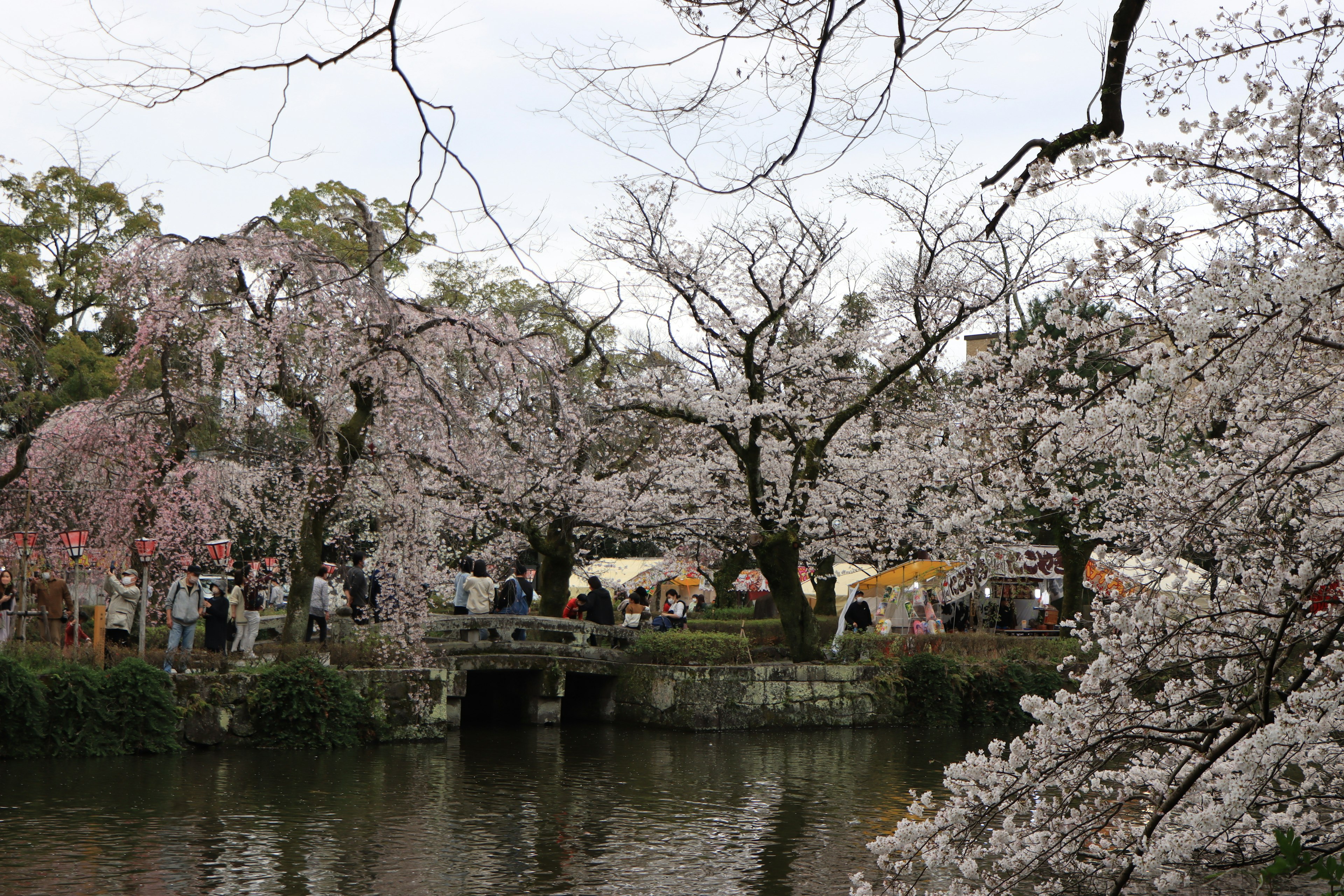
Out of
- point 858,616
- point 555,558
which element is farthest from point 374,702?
point 858,616

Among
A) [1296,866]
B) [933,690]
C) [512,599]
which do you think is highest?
[512,599]

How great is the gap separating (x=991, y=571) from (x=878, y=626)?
5.74 metres

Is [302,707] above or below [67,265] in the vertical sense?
below

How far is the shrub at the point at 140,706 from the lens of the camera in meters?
14.0

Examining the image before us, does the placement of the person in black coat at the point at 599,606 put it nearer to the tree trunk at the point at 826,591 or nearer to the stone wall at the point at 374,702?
the stone wall at the point at 374,702

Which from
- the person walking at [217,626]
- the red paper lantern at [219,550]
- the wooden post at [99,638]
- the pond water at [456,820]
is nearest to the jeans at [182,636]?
the person walking at [217,626]

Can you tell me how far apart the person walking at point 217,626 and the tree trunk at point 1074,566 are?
16204mm

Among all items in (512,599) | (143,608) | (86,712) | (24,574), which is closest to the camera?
(86,712)

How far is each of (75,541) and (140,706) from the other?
10.1ft

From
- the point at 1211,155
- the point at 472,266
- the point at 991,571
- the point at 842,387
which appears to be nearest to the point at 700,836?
the point at 1211,155

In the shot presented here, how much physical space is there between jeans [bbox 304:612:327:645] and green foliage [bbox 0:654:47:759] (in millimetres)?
3744

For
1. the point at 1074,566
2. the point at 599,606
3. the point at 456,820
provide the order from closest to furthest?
the point at 456,820 → the point at 599,606 → the point at 1074,566

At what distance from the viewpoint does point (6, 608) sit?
16125 millimetres

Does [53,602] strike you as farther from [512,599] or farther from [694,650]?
[694,650]
